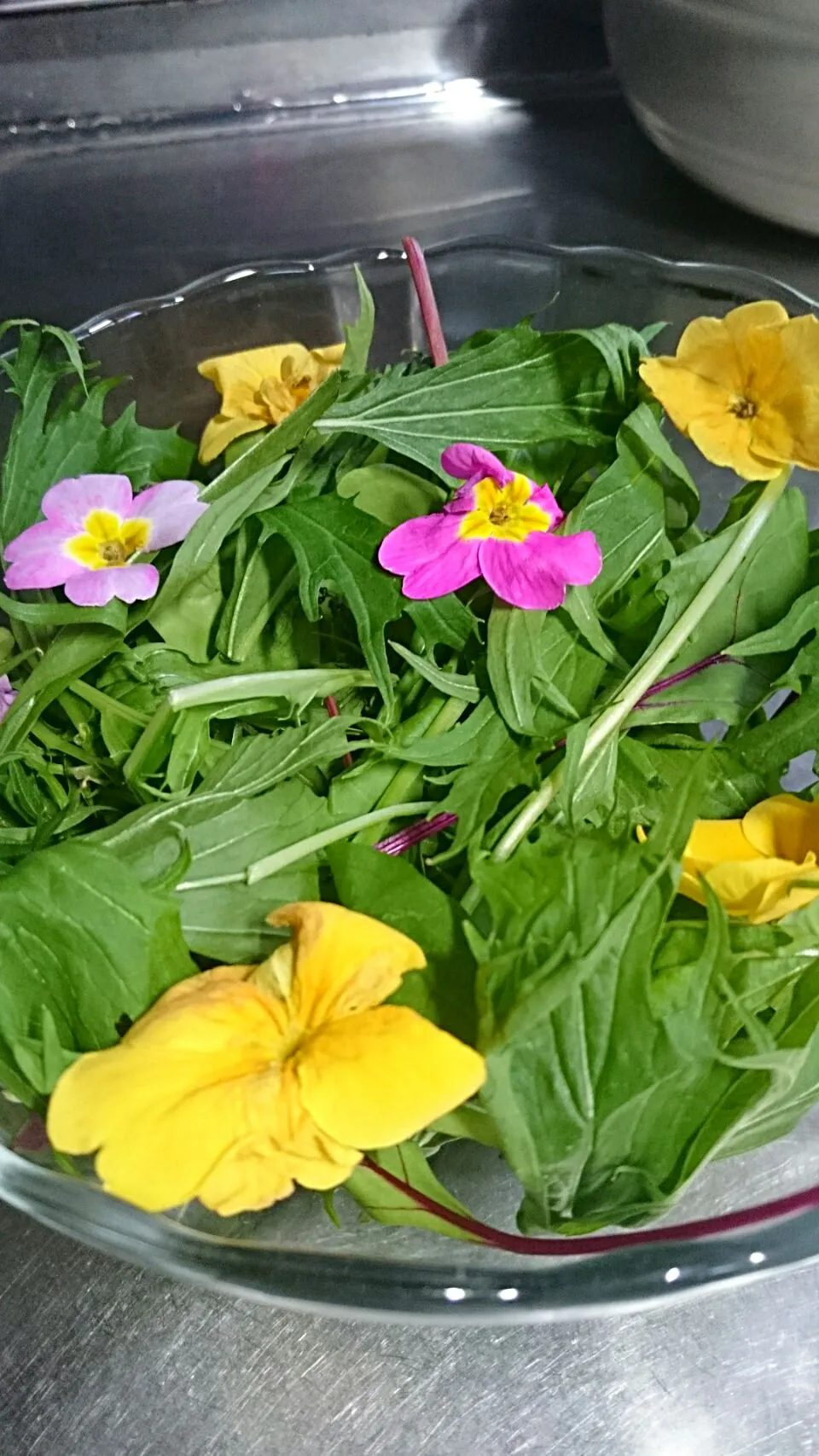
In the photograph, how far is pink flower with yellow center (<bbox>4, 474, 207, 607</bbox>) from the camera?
1.07ft

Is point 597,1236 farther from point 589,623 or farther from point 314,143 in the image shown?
point 314,143

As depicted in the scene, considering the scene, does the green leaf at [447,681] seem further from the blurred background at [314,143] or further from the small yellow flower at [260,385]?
the blurred background at [314,143]

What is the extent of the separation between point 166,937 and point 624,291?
1.21 feet

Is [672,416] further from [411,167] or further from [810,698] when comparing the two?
[411,167]

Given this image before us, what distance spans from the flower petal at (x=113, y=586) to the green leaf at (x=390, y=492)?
0.24 ft

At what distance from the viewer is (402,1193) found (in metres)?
0.25

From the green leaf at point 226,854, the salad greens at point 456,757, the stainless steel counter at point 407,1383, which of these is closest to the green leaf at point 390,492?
the salad greens at point 456,757

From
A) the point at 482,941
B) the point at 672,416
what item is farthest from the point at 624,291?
the point at 482,941

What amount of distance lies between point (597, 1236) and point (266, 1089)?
85 mm

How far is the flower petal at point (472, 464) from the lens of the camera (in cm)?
33

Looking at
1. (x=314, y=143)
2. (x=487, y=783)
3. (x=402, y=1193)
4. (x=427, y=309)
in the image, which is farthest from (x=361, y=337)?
(x=314, y=143)

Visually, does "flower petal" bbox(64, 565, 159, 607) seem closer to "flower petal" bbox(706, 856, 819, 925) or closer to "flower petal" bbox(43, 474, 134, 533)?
"flower petal" bbox(43, 474, 134, 533)

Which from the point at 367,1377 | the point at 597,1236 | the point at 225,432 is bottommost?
the point at 367,1377

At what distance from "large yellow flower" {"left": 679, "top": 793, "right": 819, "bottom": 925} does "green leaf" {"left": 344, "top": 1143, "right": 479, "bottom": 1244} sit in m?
0.09
